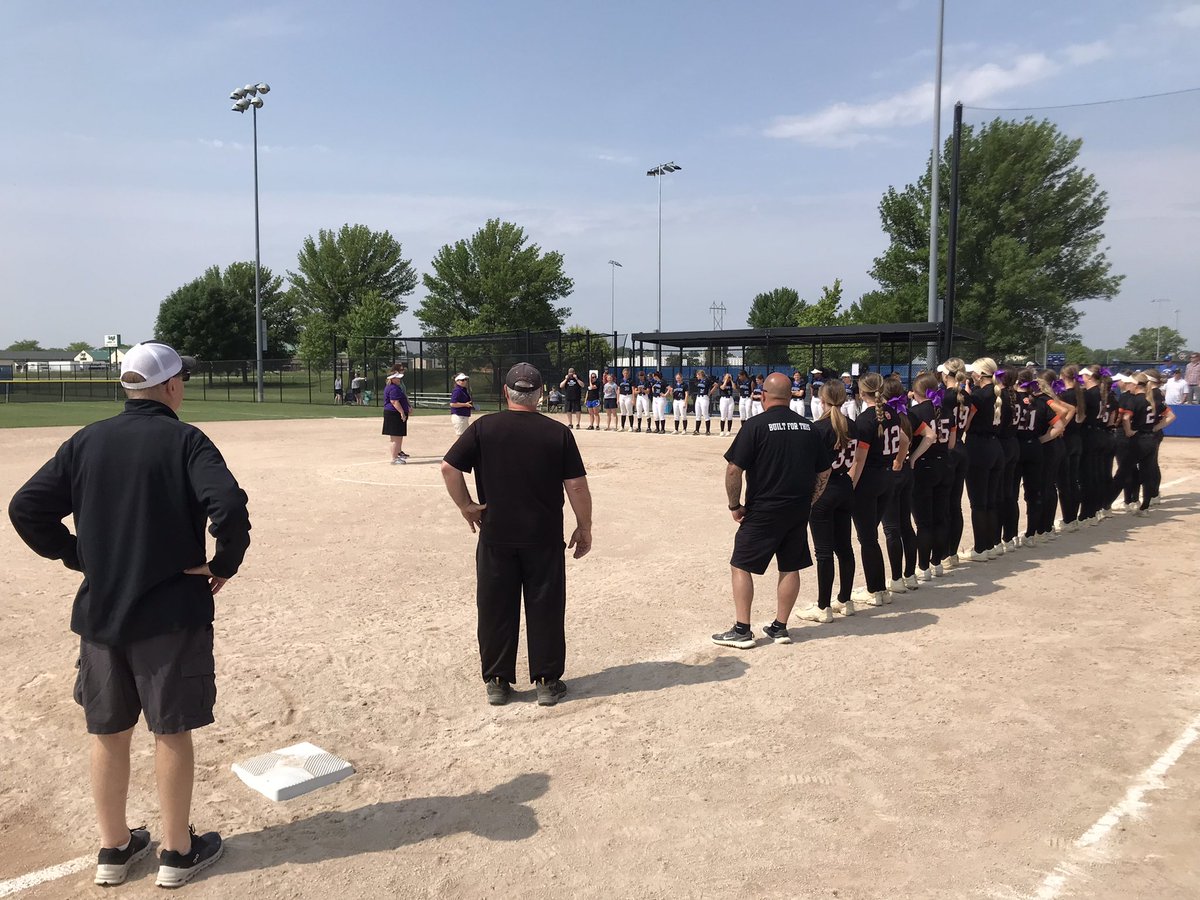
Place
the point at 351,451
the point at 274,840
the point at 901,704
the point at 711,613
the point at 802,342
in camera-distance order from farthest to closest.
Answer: the point at 802,342
the point at 351,451
the point at 711,613
the point at 901,704
the point at 274,840

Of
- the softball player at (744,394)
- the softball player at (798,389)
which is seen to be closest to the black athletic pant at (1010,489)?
the softball player at (798,389)

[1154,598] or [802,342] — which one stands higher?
[802,342]

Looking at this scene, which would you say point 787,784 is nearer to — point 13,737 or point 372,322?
point 13,737

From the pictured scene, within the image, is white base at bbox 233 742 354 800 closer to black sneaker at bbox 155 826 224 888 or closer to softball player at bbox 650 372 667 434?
black sneaker at bbox 155 826 224 888

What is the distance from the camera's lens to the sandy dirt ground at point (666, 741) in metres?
3.26

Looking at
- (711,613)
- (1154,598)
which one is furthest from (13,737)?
(1154,598)

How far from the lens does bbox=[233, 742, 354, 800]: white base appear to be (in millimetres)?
3822

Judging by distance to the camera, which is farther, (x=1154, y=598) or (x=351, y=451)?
(x=351, y=451)

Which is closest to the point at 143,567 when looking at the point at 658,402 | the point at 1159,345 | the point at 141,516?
the point at 141,516

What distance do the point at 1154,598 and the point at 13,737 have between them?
8.46 metres

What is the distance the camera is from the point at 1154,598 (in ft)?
23.4

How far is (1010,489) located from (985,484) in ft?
2.35

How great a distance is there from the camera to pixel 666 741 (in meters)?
4.40

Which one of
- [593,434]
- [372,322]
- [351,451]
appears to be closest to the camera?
[351,451]
